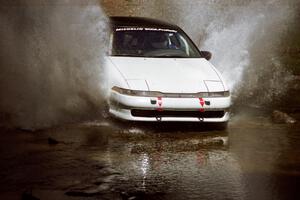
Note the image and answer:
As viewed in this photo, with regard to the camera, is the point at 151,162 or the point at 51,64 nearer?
the point at 151,162

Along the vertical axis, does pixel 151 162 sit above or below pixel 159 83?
below

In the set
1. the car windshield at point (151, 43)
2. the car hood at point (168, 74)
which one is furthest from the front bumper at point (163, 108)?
the car windshield at point (151, 43)

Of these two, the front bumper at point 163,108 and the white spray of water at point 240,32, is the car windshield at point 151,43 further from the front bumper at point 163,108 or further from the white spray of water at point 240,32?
the white spray of water at point 240,32

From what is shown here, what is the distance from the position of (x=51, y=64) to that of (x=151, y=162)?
352 centimetres

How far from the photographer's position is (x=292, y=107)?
10438 millimetres

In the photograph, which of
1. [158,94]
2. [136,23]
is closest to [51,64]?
[136,23]

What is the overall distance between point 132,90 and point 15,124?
185cm

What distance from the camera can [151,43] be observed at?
9.27 meters

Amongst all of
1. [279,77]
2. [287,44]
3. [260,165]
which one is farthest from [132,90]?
[287,44]

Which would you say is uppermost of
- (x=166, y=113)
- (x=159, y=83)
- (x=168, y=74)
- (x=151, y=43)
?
(x=151, y=43)

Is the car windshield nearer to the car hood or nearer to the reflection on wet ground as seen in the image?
the car hood

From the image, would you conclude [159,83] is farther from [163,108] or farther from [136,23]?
[136,23]

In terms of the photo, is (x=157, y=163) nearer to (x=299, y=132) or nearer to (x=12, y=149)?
(x=12, y=149)

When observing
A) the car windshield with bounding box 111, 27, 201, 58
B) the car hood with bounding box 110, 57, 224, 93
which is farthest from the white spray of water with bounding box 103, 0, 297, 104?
the car hood with bounding box 110, 57, 224, 93
